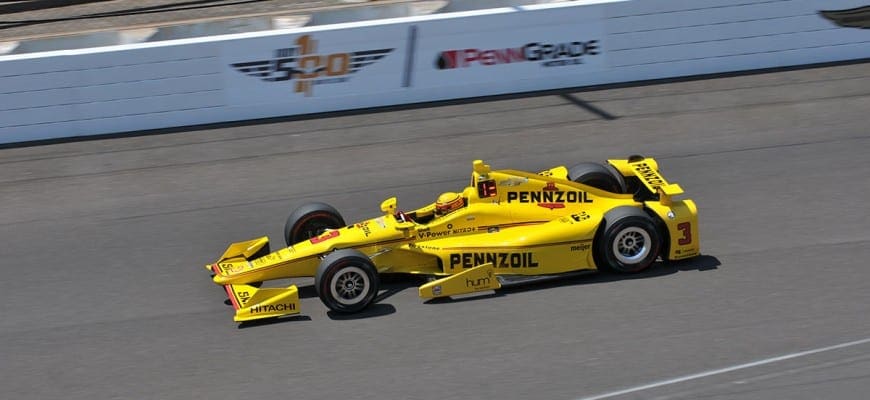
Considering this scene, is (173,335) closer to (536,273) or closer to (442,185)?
(536,273)

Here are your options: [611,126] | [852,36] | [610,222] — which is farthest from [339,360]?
[852,36]

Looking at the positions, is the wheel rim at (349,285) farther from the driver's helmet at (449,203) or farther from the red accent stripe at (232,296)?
the driver's helmet at (449,203)

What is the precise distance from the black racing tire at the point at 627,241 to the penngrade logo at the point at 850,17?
757cm

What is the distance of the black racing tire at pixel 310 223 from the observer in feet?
32.2

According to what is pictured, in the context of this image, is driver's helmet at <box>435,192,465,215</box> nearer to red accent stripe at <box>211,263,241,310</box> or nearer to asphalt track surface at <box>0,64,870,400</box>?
asphalt track surface at <box>0,64,870,400</box>

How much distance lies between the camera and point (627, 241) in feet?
30.5

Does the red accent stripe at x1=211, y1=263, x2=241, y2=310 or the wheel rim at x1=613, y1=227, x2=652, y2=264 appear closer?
the red accent stripe at x1=211, y1=263, x2=241, y2=310

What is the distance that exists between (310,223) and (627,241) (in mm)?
2768

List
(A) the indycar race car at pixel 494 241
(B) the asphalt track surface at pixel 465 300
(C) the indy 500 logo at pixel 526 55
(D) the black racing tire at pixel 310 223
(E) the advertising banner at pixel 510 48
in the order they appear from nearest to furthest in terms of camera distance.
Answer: (B) the asphalt track surface at pixel 465 300 < (A) the indycar race car at pixel 494 241 < (D) the black racing tire at pixel 310 223 < (E) the advertising banner at pixel 510 48 < (C) the indy 500 logo at pixel 526 55

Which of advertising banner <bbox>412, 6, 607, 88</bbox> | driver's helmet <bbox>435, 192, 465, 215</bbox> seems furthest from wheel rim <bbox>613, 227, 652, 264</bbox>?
advertising banner <bbox>412, 6, 607, 88</bbox>

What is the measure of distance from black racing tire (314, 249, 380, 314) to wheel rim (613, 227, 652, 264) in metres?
2.03

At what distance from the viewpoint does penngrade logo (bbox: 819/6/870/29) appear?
15.4 metres

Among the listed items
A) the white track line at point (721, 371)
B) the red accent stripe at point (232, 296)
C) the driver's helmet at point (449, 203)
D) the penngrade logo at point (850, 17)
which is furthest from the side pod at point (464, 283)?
the penngrade logo at point (850, 17)

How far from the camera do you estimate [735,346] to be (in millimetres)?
8062
